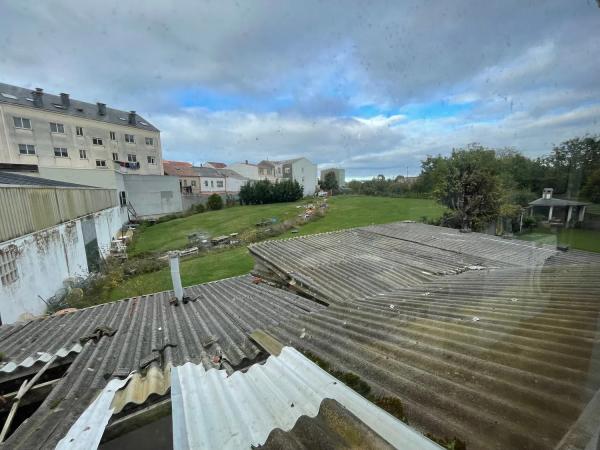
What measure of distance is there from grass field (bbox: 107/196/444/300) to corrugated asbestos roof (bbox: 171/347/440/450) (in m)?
8.40

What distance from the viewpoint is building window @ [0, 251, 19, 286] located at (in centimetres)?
623

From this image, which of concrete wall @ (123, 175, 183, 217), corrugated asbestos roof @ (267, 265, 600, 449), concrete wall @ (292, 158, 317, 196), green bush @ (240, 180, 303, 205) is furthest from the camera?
concrete wall @ (292, 158, 317, 196)

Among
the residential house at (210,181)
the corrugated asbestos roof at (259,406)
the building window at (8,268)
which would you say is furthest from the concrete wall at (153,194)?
the corrugated asbestos roof at (259,406)

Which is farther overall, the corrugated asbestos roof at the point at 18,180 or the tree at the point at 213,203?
the tree at the point at 213,203

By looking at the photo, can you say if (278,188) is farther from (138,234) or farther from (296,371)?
(296,371)

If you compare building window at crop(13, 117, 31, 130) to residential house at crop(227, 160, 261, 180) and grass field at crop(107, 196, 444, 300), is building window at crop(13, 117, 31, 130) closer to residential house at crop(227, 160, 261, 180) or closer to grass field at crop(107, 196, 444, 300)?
grass field at crop(107, 196, 444, 300)

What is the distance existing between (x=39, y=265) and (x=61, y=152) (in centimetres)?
2480

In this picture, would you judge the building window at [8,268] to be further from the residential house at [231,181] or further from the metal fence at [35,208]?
the residential house at [231,181]

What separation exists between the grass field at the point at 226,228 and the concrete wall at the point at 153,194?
Answer: 3.08 metres

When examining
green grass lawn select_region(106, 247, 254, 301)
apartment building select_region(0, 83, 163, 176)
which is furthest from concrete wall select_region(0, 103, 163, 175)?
green grass lawn select_region(106, 247, 254, 301)

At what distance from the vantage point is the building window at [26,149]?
23377 mm

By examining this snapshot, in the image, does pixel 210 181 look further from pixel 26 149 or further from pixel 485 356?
pixel 485 356

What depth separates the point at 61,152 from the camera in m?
25.7

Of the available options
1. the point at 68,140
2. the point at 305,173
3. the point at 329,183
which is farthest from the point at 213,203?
the point at 329,183
